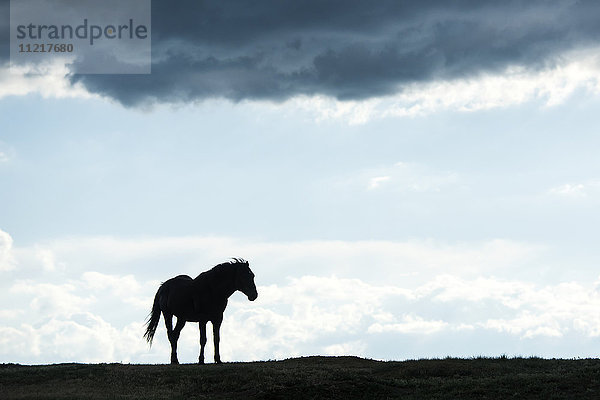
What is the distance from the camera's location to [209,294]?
119ft

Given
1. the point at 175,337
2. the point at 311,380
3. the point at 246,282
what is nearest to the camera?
the point at 311,380

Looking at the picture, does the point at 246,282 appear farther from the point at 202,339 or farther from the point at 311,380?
the point at 311,380

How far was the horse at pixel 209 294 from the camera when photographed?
3581 centimetres

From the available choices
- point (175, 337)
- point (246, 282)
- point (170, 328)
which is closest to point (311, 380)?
point (246, 282)

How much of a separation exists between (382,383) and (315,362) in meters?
5.73

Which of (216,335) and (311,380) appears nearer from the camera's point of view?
(311,380)

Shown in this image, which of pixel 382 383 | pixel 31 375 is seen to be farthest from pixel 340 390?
pixel 31 375

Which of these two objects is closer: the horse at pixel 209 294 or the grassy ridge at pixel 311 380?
the grassy ridge at pixel 311 380

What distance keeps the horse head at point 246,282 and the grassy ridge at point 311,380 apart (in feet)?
10.0

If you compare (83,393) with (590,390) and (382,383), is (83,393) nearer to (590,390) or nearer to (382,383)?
(382,383)

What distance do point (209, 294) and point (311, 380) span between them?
327 inches

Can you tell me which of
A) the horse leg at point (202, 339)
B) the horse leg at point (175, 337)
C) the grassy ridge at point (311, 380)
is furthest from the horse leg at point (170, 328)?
the grassy ridge at point (311, 380)

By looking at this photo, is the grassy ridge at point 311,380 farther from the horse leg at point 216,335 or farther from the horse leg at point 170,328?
the horse leg at point 170,328

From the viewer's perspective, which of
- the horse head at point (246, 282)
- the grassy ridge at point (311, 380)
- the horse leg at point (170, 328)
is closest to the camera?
the grassy ridge at point (311, 380)
